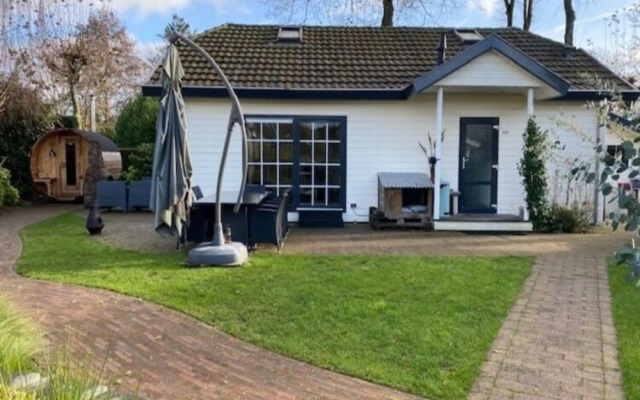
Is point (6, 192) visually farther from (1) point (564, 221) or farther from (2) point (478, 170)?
(1) point (564, 221)

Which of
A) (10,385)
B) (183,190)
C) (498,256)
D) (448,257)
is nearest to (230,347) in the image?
(10,385)

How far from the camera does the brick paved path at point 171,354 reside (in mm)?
3613

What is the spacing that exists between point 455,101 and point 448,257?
197 inches

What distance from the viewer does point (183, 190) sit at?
7055 mm

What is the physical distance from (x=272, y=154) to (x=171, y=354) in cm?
796

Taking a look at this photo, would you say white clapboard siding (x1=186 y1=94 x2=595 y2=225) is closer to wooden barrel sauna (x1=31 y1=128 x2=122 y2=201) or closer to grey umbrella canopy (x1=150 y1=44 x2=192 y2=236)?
grey umbrella canopy (x1=150 y1=44 x2=192 y2=236)

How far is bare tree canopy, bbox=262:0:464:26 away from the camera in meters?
21.9

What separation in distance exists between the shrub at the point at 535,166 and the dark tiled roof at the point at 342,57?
6.30ft

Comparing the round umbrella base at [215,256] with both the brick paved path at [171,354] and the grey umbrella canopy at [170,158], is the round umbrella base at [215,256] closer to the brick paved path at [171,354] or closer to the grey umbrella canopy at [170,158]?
the grey umbrella canopy at [170,158]

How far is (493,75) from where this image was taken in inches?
421

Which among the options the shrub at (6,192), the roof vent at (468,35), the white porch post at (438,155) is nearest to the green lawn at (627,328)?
the white porch post at (438,155)

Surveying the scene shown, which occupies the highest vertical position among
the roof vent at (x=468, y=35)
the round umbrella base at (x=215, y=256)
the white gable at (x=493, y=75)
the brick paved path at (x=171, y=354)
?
the roof vent at (x=468, y=35)

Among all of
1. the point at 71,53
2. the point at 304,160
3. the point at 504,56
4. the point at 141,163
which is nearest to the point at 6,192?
the point at 141,163

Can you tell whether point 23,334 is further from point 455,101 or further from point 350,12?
point 350,12
